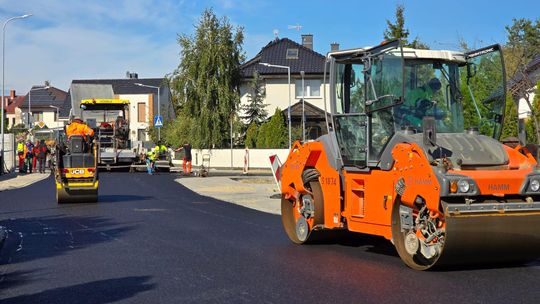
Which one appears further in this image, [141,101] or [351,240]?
[141,101]

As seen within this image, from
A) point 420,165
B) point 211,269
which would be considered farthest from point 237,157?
point 420,165

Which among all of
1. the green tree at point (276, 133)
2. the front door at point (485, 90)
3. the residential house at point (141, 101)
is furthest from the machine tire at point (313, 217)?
the residential house at point (141, 101)

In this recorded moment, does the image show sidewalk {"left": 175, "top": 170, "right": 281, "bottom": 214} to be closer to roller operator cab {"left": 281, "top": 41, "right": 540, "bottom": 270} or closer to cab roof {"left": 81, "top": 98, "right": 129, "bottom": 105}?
roller operator cab {"left": 281, "top": 41, "right": 540, "bottom": 270}

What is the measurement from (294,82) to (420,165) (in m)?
46.4

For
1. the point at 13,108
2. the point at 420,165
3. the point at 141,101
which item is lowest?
the point at 420,165

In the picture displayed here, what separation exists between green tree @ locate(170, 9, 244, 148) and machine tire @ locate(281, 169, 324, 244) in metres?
34.3

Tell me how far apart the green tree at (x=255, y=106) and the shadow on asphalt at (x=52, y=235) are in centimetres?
3572

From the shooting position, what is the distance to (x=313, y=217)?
9.70 m

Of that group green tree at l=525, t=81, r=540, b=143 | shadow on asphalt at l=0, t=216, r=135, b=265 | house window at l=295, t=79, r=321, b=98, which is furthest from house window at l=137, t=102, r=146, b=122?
shadow on asphalt at l=0, t=216, r=135, b=265

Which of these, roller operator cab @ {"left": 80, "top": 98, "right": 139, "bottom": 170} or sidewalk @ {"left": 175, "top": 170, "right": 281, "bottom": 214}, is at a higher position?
roller operator cab @ {"left": 80, "top": 98, "right": 139, "bottom": 170}

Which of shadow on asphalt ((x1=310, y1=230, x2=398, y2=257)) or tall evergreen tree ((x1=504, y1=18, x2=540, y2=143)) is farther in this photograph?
tall evergreen tree ((x1=504, y1=18, x2=540, y2=143))

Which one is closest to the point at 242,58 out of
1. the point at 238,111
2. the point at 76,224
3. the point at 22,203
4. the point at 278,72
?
the point at 238,111

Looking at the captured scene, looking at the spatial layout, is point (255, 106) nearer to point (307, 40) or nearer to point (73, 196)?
point (307, 40)

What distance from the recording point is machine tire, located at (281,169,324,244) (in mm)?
9602
